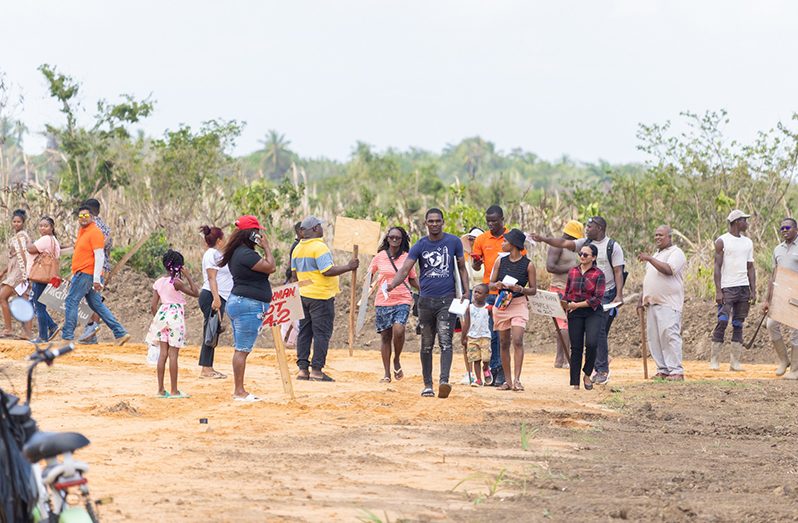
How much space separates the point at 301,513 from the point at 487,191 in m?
31.6

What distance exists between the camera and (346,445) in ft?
34.3

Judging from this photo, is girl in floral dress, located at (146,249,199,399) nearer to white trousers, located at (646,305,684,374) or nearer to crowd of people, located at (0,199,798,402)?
crowd of people, located at (0,199,798,402)

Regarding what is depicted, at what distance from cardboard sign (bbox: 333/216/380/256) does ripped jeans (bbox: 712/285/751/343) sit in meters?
4.75

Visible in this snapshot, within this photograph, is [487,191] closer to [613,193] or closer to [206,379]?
[613,193]

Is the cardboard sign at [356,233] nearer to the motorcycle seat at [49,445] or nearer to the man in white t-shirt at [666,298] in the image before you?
the man in white t-shirt at [666,298]

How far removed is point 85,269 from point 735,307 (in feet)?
28.1

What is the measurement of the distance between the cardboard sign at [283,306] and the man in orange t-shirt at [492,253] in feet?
8.04

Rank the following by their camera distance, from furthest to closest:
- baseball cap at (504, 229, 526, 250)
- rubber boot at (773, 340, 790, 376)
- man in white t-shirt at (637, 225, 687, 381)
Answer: rubber boot at (773, 340, 790, 376) → man in white t-shirt at (637, 225, 687, 381) → baseball cap at (504, 229, 526, 250)

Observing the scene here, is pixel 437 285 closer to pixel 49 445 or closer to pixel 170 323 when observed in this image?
pixel 170 323

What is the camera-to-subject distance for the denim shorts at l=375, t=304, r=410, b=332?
15820 millimetres

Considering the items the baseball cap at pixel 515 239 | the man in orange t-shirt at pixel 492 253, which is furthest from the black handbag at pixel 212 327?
the baseball cap at pixel 515 239

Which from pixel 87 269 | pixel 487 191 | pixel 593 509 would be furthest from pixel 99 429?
pixel 487 191

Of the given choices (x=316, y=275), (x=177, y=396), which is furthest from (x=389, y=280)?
(x=177, y=396)

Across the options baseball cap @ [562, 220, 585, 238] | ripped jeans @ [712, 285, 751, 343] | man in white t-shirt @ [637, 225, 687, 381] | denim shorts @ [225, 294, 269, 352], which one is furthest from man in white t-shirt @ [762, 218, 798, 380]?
denim shorts @ [225, 294, 269, 352]
